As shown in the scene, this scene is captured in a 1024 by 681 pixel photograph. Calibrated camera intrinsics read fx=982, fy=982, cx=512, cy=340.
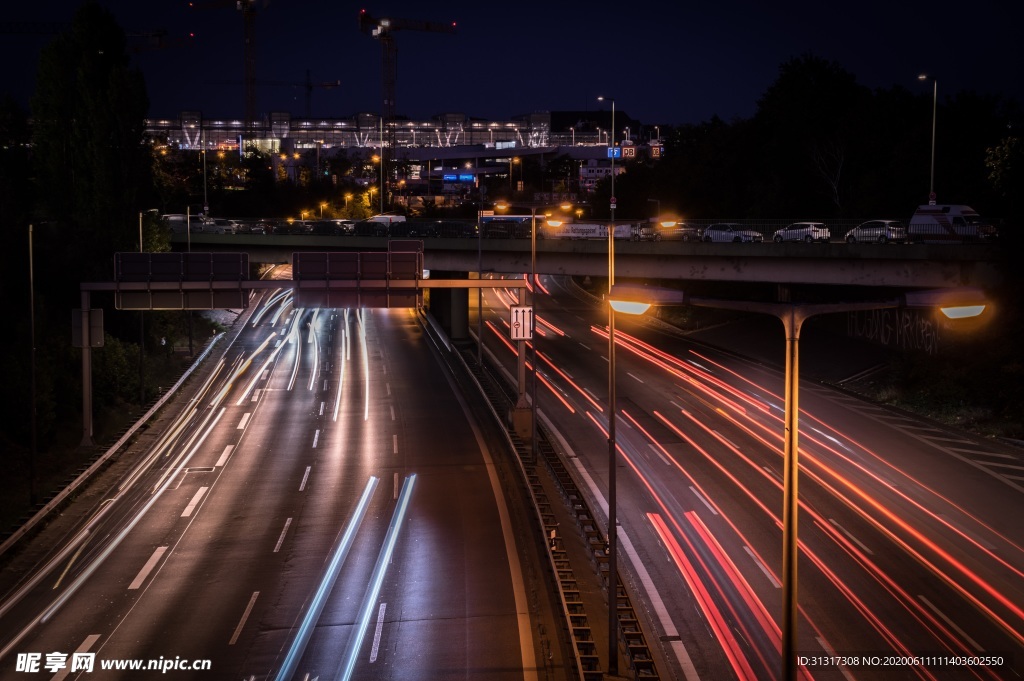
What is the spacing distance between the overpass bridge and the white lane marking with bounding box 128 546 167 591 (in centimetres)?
1716

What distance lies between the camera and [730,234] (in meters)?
50.4

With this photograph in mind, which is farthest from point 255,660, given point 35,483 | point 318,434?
point 318,434

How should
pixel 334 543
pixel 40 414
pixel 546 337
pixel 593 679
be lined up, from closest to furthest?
pixel 593 679 → pixel 334 543 → pixel 40 414 → pixel 546 337

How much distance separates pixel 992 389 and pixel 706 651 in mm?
27332

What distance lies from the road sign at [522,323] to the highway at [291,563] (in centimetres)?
450

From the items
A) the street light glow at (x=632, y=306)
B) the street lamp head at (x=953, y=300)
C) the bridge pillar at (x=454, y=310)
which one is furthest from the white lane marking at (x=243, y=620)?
the bridge pillar at (x=454, y=310)

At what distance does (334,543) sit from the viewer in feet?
84.9

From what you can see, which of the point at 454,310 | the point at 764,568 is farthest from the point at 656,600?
the point at 454,310

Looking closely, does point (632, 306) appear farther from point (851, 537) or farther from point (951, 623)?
point (851, 537)

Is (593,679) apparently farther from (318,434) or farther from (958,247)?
(958,247)

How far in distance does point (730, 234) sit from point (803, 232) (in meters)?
3.65

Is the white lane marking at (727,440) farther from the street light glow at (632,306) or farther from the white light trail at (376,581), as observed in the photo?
the street light glow at (632,306)

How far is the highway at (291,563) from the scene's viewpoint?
19.0 m

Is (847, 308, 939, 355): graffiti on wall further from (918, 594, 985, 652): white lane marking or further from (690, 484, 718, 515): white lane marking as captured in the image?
(918, 594, 985, 652): white lane marking
